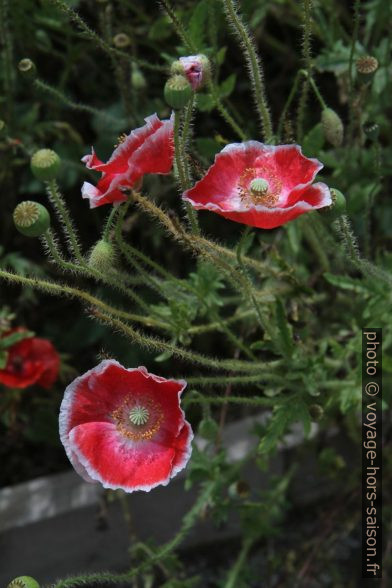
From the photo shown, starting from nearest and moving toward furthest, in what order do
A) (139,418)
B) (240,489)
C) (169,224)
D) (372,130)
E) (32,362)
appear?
(169,224) → (139,418) → (372,130) → (240,489) → (32,362)

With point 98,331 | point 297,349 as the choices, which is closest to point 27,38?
point 98,331

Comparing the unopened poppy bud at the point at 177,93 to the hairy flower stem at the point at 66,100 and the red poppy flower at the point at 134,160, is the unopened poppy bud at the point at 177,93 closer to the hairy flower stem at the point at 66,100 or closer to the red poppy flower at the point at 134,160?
the red poppy flower at the point at 134,160

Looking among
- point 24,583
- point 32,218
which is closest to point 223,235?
point 32,218

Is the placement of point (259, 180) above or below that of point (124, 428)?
above

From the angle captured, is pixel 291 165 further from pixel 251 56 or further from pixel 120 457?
pixel 120 457

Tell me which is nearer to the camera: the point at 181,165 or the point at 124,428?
the point at 181,165

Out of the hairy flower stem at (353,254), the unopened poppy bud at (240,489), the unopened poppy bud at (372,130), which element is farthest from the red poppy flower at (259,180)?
the unopened poppy bud at (240,489)

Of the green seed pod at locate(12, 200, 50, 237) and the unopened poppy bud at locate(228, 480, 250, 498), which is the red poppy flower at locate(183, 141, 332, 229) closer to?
the green seed pod at locate(12, 200, 50, 237)

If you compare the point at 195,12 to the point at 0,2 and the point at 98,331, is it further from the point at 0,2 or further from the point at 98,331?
the point at 98,331

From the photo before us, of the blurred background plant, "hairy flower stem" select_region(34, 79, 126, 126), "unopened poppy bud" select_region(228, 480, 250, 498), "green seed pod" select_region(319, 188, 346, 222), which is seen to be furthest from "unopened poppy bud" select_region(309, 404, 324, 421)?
"hairy flower stem" select_region(34, 79, 126, 126)
